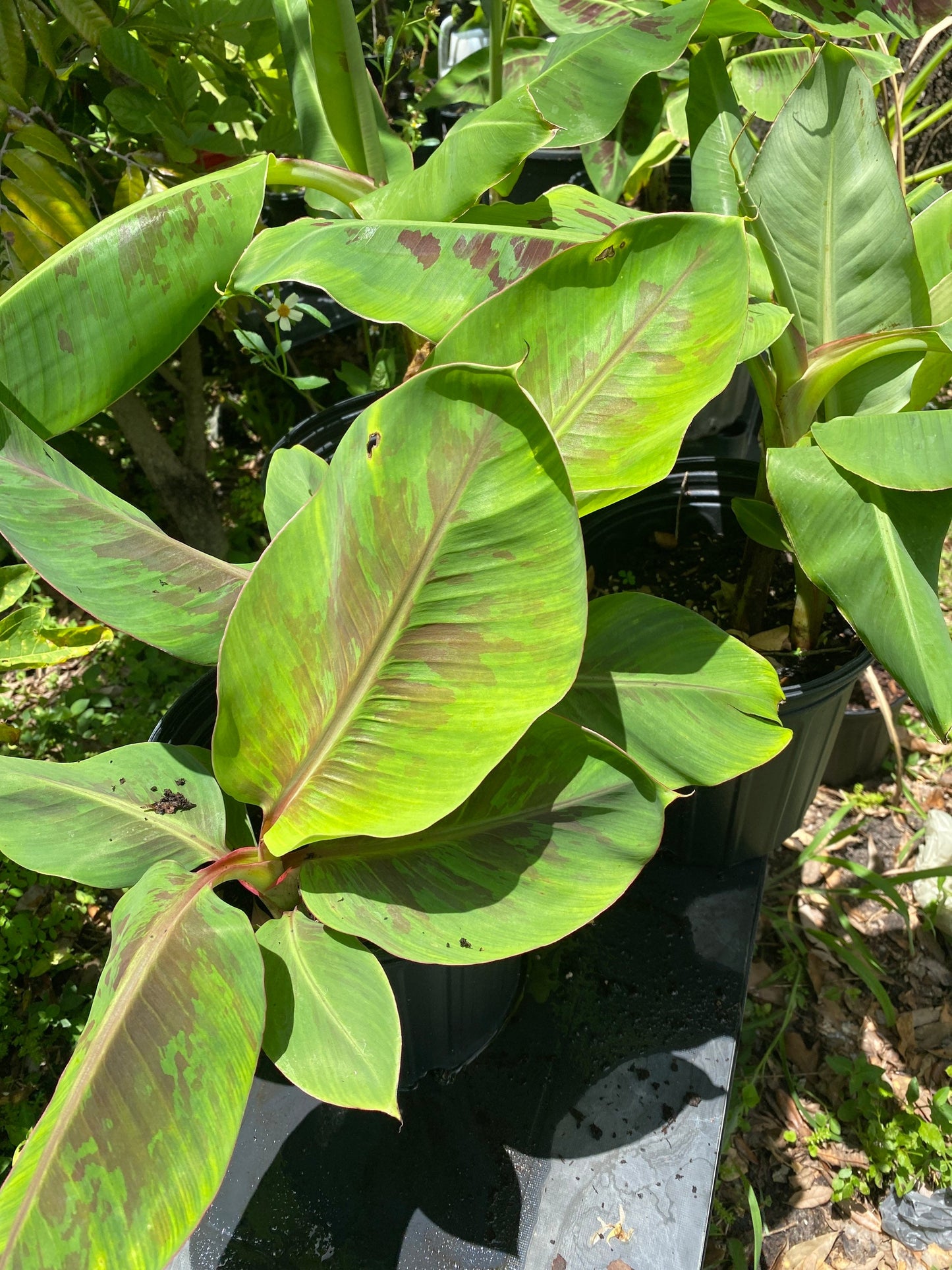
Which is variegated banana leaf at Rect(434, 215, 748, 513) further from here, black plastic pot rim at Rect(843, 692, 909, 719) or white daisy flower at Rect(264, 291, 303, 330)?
black plastic pot rim at Rect(843, 692, 909, 719)

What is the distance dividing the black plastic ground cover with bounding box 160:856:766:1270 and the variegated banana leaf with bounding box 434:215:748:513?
76 centimetres

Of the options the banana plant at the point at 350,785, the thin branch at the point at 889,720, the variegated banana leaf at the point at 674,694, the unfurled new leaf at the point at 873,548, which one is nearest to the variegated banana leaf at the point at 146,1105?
the banana plant at the point at 350,785

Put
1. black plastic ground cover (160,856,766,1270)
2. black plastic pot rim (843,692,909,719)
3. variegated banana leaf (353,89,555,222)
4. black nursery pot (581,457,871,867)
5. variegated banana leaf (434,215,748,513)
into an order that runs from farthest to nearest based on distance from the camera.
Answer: black plastic pot rim (843,692,909,719) < black nursery pot (581,457,871,867) < black plastic ground cover (160,856,766,1270) < variegated banana leaf (353,89,555,222) < variegated banana leaf (434,215,748,513)

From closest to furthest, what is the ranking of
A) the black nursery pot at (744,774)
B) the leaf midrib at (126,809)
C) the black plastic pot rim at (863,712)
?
the leaf midrib at (126,809) < the black nursery pot at (744,774) < the black plastic pot rim at (863,712)

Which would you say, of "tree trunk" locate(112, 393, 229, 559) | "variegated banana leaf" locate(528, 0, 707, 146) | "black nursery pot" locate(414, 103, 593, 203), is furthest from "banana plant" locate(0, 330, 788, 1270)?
"black nursery pot" locate(414, 103, 593, 203)

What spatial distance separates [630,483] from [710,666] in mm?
212

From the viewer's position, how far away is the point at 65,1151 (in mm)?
577

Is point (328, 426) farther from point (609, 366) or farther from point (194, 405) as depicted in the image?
point (609, 366)

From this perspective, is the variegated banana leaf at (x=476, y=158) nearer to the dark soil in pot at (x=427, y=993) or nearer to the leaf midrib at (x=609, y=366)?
the leaf midrib at (x=609, y=366)

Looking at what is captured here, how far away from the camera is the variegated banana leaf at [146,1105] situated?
56 centimetres

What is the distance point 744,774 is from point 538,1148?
0.51 m

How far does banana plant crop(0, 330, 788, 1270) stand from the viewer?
596 millimetres

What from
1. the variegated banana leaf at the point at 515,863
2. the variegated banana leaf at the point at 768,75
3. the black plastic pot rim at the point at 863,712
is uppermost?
the variegated banana leaf at the point at 768,75

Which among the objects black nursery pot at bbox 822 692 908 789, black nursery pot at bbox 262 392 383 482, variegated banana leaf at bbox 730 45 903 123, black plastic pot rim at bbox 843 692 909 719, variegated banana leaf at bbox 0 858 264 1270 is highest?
variegated banana leaf at bbox 730 45 903 123
